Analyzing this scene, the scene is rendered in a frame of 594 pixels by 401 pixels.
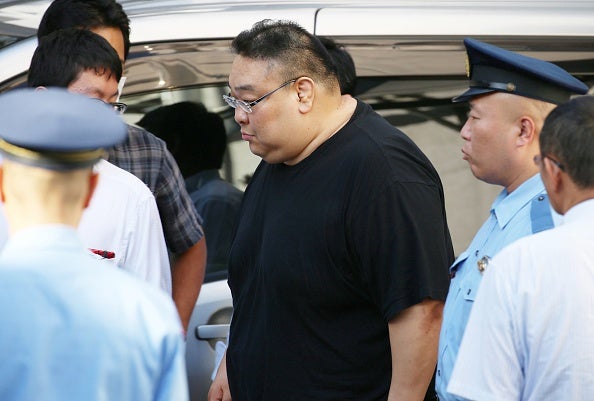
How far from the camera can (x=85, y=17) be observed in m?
3.91

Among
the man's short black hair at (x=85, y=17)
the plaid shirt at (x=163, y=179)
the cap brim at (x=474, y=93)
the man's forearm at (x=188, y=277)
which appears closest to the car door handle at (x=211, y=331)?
the man's forearm at (x=188, y=277)

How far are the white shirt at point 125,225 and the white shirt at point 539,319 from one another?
107 centimetres

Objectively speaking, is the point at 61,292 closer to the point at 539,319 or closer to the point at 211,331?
the point at 539,319

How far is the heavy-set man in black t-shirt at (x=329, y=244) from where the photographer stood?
3078 millimetres

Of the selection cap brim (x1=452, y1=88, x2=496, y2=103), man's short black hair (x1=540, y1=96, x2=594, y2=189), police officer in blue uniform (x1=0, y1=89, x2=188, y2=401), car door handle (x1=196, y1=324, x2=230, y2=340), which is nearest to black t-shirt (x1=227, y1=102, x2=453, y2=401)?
cap brim (x1=452, y1=88, x2=496, y2=103)

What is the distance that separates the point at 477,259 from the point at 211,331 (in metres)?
1.27

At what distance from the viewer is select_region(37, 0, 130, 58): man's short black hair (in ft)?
12.5

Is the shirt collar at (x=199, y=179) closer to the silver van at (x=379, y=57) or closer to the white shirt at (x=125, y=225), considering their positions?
the silver van at (x=379, y=57)

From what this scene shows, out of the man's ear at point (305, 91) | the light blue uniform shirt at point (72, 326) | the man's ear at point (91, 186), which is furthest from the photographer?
the man's ear at point (305, 91)

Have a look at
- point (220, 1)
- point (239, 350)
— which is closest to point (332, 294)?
point (239, 350)

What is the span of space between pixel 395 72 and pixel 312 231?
103 centimetres

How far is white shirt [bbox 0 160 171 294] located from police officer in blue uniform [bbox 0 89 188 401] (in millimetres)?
1095

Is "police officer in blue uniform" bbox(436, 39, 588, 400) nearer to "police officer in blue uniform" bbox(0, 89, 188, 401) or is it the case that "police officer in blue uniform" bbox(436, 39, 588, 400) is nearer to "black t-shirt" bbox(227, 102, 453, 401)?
"black t-shirt" bbox(227, 102, 453, 401)

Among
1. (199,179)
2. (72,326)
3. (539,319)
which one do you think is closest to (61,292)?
(72,326)
